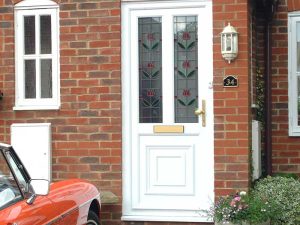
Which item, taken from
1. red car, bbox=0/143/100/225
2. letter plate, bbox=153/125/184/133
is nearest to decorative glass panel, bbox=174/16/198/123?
letter plate, bbox=153/125/184/133

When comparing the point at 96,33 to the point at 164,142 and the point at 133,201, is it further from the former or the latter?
the point at 133,201

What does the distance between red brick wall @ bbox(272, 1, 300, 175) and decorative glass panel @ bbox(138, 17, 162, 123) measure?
174 cm

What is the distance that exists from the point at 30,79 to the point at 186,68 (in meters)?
2.07

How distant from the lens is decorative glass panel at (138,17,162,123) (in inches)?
305

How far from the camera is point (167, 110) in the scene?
770 centimetres

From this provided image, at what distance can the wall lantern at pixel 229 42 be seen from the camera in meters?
7.33

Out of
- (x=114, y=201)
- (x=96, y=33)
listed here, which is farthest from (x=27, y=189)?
(x=96, y=33)

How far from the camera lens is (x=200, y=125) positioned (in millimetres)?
7578

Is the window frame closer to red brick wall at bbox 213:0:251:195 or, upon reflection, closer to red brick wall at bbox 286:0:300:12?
red brick wall at bbox 213:0:251:195

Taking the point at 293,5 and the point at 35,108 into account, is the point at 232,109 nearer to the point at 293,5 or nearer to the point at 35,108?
the point at 293,5

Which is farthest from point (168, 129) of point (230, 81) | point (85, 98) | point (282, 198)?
point (282, 198)

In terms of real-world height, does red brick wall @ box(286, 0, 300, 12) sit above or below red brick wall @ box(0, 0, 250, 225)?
above

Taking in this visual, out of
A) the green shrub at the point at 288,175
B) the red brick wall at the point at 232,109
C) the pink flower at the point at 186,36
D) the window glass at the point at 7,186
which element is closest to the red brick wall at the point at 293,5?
the red brick wall at the point at 232,109

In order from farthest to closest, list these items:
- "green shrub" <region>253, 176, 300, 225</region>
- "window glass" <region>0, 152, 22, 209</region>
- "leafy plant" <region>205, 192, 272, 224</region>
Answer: "green shrub" <region>253, 176, 300, 225</region> → "leafy plant" <region>205, 192, 272, 224</region> → "window glass" <region>0, 152, 22, 209</region>
